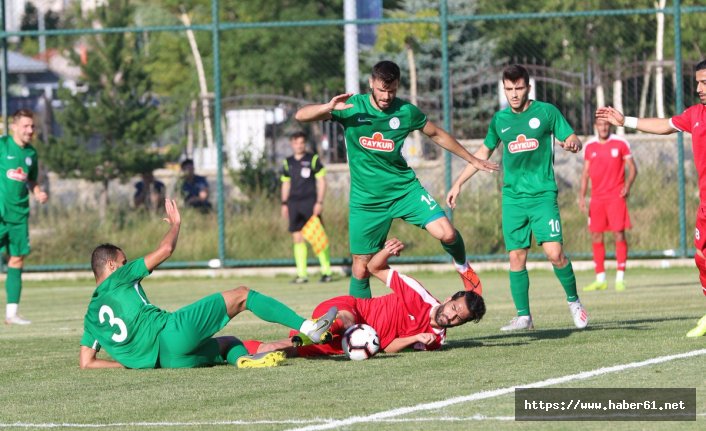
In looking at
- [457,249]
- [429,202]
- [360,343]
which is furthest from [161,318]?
[457,249]

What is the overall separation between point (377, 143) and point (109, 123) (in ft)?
49.7

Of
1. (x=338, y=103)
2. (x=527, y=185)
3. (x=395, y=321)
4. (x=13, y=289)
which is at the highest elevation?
(x=338, y=103)

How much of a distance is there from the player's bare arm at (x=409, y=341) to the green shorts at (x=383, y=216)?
1.37 metres

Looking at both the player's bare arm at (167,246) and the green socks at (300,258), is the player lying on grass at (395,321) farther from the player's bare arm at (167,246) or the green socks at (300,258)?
the green socks at (300,258)

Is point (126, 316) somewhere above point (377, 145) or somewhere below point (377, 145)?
below

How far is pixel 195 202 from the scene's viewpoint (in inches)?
915

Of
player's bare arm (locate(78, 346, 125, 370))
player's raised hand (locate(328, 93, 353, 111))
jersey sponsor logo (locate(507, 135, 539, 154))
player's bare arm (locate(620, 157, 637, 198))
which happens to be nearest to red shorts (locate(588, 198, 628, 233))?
player's bare arm (locate(620, 157, 637, 198))

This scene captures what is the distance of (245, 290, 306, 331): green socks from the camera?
9961mm

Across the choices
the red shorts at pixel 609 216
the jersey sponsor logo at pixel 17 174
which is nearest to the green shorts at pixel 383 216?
the jersey sponsor logo at pixel 17 174

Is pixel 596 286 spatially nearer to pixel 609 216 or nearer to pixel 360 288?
pixel 609 216

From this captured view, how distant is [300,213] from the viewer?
21141 millimetres

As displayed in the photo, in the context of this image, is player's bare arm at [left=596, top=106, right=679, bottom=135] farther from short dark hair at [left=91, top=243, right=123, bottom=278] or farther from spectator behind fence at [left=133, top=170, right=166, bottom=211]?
spectator behind fence at [left=133, top=170, right=166, bottom=211]

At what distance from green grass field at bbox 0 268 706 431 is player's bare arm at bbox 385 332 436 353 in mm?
112

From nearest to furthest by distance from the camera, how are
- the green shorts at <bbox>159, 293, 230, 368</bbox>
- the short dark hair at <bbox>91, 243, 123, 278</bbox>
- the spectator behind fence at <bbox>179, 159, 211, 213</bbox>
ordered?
the green shorts at <bbox>159, 293, 230, 368</bbox>, the short dark hair at <bbox>91, 243, 123, 278</bbox>, the spectator behind fence at <bbox>179, 159, 211, 213</bbox>
